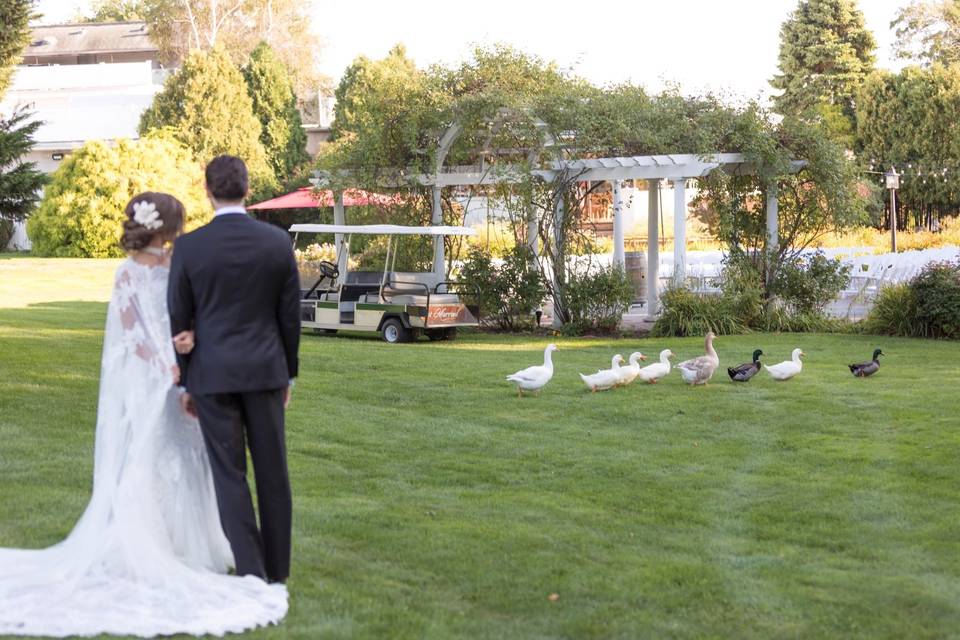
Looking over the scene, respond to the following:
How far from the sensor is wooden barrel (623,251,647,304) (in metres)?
21.9

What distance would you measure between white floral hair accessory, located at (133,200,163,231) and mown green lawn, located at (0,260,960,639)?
177 centimetres

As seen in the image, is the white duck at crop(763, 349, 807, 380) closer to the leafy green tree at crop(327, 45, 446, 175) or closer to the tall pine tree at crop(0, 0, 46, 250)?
the tall pine tree at crop(0, 0, 46, 250)

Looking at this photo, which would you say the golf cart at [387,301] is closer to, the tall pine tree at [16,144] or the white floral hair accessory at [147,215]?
the tall pine tree at [16,144]

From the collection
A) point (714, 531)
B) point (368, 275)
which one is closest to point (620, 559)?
point (714, 531)

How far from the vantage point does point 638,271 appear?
22.2 metres

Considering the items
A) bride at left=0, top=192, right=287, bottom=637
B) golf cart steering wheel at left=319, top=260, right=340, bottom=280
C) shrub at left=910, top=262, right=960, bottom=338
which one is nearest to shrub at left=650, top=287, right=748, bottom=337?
shrub at left=910, top=262, right=960, bottom=338

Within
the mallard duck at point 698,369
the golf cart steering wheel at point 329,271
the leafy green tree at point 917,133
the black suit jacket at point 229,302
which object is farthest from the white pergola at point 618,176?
the leafy green tree at point 917,133

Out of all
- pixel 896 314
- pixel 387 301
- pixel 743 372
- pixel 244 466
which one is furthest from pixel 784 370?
pixel 244 466

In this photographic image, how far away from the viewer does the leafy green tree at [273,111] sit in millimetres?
44281

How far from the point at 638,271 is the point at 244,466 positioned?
57.5 ft

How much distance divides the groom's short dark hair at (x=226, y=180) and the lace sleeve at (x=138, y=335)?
0.63 metres

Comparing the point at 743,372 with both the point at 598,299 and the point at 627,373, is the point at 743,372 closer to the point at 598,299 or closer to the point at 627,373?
the point at 627,373

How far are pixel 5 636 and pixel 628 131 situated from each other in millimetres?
15497

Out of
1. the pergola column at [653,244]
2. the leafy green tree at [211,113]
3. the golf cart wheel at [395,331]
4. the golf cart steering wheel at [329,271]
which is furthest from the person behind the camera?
the leafy green tree at [211,113]
